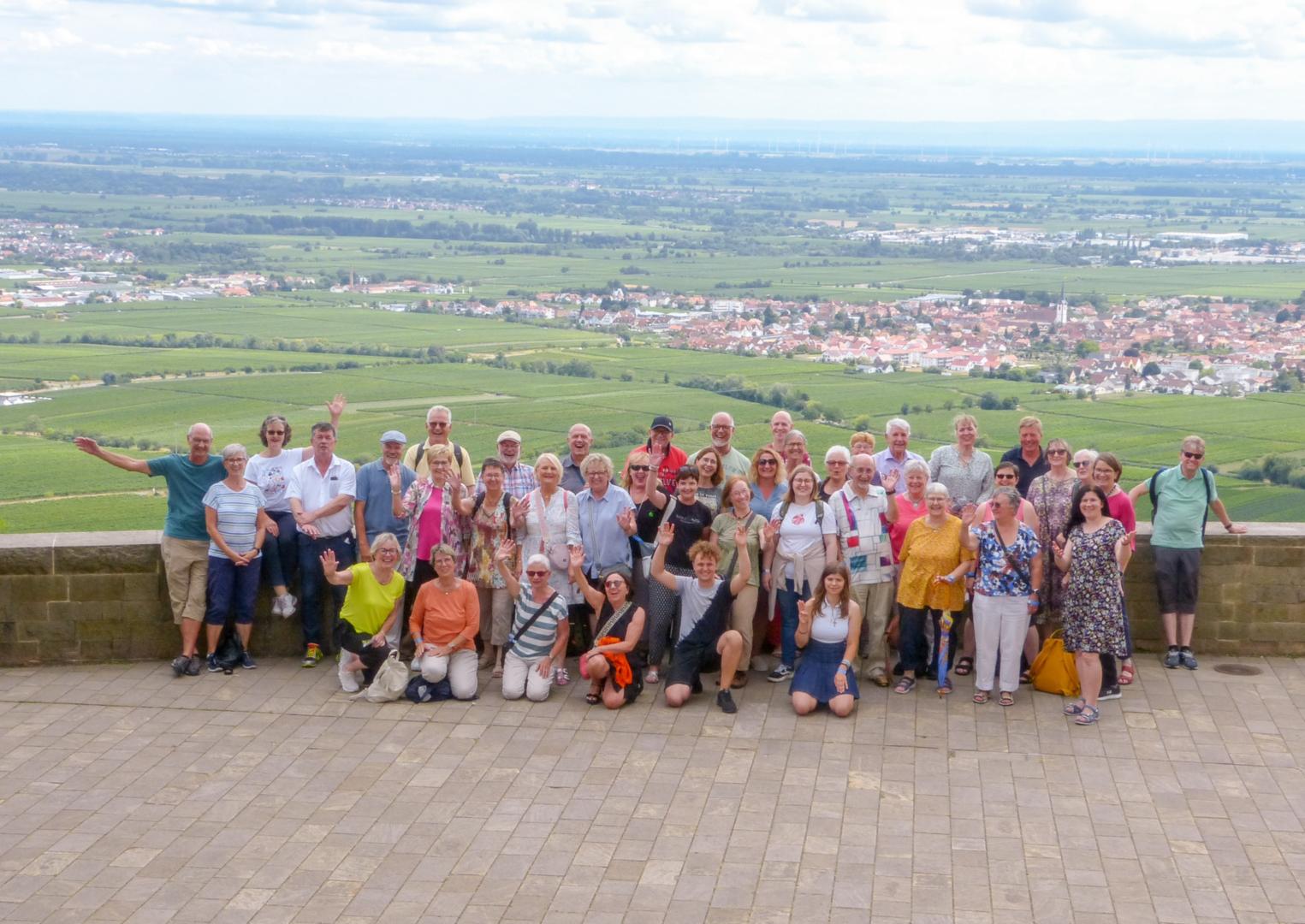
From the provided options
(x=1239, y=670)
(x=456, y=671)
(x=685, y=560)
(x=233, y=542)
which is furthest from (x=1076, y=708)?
(x=233, y=542)

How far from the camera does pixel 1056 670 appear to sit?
8.82 meters

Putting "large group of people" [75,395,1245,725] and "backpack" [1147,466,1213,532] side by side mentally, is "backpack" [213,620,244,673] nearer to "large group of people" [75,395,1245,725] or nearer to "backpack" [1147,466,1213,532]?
"large group of people" [75,395,1245,725]

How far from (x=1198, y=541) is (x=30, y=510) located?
80.4 ft

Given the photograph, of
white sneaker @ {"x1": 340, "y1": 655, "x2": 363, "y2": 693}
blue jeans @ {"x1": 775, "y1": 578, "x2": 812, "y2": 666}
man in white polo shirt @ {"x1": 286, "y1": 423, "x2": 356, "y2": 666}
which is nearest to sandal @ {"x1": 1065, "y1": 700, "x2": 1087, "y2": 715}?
blue jeans @ {"x1": 775, "y1": 578, "x2": 812, "y2": 666}

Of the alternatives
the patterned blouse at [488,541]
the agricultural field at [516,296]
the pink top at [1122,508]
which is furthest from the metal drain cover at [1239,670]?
the agricultural field at [516,296]

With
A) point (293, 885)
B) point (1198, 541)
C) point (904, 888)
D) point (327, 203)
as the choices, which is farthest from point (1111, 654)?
point (327, 203)

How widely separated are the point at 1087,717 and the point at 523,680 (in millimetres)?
3141

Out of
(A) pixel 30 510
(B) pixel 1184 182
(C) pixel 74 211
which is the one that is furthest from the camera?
(B) pixel 1184 182

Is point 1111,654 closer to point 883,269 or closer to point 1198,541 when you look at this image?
point 1198,541

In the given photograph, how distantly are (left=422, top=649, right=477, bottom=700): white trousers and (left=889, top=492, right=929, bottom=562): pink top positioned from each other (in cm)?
255

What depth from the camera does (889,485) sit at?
374 inches

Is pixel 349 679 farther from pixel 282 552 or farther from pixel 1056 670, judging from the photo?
pixel 1056 670

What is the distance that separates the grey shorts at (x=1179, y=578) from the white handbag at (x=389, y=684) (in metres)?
4.59

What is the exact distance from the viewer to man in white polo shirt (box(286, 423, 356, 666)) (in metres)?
9.27
